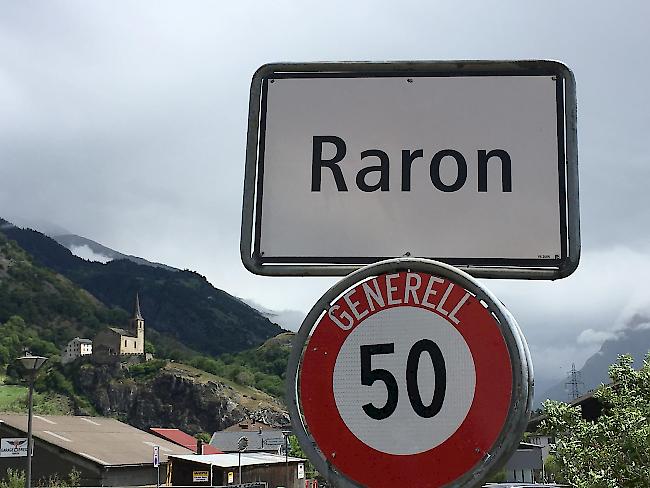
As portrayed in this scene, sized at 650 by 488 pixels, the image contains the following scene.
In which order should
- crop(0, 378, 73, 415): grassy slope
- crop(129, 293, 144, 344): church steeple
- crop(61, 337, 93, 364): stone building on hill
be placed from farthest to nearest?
crop(129, 293, 144, 344): church steeple
crop(61, 337, 93, 364): stone building on hill
crop(0, 378, 73, 415): grassy slope

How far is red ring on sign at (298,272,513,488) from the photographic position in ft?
4.32

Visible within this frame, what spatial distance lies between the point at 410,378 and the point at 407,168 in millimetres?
616

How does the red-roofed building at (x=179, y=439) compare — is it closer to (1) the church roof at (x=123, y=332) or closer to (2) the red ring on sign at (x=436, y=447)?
(2) the red ring on sign at (x=436, y=447)

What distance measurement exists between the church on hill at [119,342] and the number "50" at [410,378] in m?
156

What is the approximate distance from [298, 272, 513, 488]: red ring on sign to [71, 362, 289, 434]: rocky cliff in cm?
13594

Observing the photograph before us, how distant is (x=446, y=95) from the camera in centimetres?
194

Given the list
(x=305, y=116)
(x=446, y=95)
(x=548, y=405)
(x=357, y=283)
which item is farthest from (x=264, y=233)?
(x=548, y=405)

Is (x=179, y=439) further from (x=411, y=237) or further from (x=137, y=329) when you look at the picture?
(x=137, y=329)

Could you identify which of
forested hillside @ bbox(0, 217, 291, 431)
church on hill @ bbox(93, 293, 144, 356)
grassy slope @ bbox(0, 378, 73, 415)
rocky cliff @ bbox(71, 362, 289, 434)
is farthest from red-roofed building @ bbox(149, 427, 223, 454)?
church on hill @ bbox(93, 293, 144, 356)

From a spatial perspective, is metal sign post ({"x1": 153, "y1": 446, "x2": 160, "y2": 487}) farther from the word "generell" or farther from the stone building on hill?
the stone building on hill

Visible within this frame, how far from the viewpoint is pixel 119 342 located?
509ft

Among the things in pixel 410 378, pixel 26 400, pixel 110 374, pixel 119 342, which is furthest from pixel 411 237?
pixel 119 342

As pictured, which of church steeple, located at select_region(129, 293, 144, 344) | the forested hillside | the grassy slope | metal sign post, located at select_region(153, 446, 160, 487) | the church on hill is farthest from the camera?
church steeple, located at select_region(129, 293, 144, 344)

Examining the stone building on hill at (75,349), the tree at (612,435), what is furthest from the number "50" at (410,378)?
the stone building on hill at (75,349)
